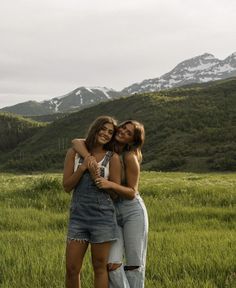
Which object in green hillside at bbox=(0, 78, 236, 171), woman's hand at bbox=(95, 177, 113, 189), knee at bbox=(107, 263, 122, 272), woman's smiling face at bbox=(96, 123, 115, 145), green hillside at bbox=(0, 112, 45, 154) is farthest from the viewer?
green hillside at bbox=(0, 112, 45, 154)

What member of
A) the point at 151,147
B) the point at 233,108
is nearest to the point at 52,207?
the point at 151,147

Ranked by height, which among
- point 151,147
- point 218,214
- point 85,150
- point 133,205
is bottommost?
point 151,147

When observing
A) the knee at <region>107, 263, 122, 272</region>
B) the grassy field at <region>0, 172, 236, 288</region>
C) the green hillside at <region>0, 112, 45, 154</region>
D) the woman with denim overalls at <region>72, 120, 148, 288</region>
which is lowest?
the green hillside at <region>0, 112, 45, 154</region>

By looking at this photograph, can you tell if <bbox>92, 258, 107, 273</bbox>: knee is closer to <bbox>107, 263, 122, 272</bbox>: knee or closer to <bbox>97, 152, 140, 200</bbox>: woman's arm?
<bbox>107, 263, 122, 272</bbox>: knee

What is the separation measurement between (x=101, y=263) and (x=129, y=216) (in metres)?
0.59

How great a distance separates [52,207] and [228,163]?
3964 cm

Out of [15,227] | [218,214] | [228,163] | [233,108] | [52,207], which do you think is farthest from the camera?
[233,108]

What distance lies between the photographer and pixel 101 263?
5.22 meters

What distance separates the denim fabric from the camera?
5.19 metres

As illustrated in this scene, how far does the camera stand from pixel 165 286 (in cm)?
599

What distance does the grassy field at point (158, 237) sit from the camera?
20.6ft

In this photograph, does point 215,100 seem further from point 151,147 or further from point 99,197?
point 99,197

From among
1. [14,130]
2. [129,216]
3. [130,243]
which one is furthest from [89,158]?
[14,130]

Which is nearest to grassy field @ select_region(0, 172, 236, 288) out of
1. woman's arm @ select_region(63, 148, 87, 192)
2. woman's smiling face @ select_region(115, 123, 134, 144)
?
woman's arm @ select_region(63, 148, 87, 192)
